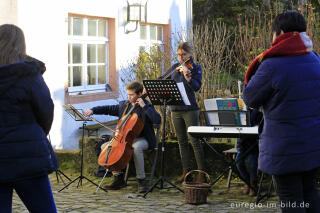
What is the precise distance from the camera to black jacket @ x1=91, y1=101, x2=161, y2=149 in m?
7.20

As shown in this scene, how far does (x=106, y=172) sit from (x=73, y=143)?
3.14m

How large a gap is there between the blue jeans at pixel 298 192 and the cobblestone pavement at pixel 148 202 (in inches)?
89.6

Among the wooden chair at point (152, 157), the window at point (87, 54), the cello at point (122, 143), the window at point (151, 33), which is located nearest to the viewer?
the cello at point (122, 143)

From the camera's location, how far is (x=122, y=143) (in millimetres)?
7145

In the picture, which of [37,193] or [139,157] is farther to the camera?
[139,157]

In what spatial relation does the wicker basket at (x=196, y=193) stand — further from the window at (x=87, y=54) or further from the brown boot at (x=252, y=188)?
the window at (x=87, y=54)

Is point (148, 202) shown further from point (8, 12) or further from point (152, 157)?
point (8, 12)

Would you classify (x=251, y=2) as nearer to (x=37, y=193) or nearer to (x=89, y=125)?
(x=89, y=125)

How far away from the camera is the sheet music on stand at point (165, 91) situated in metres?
6.77

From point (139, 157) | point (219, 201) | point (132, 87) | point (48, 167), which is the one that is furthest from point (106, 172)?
point (48, 167)

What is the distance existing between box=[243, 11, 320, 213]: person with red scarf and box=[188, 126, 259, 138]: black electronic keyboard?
2.41 m

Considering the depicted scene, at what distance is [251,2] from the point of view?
78.1 feet

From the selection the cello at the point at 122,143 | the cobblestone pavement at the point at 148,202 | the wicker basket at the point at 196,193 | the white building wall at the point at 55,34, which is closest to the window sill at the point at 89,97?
the white building wall at the point at 55,34

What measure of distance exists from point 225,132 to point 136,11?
6312 mm
